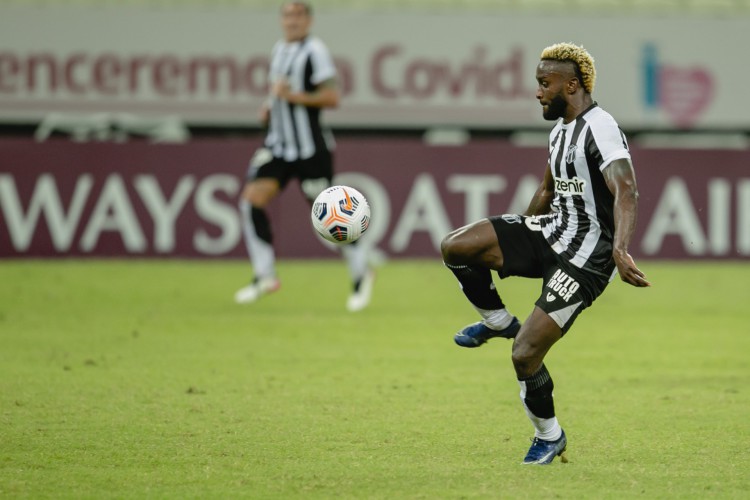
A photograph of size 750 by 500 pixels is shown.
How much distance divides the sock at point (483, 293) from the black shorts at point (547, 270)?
10 cm

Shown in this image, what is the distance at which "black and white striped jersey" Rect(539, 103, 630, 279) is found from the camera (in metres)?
6.00

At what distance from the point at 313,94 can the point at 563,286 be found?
624 cm

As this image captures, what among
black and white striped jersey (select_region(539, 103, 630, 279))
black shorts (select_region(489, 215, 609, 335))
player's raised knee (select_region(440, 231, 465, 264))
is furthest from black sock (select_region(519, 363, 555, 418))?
player's raised knee (select_region(440, 231, 465, 264))

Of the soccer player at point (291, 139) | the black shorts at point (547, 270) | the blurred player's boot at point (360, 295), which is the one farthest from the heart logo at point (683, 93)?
the black shorts at point (547, 270)

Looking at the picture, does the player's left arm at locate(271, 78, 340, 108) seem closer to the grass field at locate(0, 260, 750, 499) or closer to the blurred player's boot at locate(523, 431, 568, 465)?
the grass field at locate(0, 260, 750, 499)

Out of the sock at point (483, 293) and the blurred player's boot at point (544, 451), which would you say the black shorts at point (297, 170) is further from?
the blurred player's boot at point (544, 451)

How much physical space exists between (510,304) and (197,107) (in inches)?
307

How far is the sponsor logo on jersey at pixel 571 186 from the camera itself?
6.11 metres

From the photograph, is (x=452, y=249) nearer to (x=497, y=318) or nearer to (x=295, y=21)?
(x=497, y=318)

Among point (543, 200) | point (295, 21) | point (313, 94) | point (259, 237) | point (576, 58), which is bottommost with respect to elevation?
point (259, 237)

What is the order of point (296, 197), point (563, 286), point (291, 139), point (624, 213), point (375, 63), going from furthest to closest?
point (375, 63) → point (296, 197) → point (291, 139) → point (563, 286) → point (624, 213)

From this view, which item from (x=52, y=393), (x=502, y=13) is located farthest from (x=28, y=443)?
(x=502, y=13)

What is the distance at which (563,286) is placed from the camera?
594 centimetres

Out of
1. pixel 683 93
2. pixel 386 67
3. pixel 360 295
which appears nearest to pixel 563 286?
pixel 360 295
